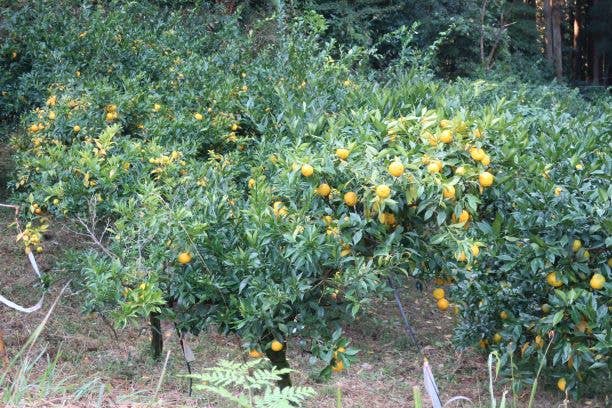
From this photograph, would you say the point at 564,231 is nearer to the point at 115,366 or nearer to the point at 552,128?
the point at 552,128

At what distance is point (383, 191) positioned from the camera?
2691mm

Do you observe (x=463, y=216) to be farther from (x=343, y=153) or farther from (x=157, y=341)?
(x=157, y=341)

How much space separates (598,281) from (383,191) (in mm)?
1372

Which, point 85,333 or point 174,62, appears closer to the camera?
point 85,333

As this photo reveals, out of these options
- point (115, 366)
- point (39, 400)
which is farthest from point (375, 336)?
point (39, 400)

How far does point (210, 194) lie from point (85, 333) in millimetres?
2518

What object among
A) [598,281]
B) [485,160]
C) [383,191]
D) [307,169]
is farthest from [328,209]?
[598,281]

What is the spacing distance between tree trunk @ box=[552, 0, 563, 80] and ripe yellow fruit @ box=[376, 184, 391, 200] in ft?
46.5

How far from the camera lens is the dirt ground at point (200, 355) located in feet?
15.0

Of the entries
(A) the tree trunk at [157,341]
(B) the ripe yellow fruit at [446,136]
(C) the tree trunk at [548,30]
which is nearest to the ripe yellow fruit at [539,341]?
(B) the ripe yellow fruit at [446,136]

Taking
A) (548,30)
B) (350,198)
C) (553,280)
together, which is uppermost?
(350,198)

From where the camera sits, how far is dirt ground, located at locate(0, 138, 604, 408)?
4586 mm

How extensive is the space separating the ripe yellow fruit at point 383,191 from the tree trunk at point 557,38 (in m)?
14.2

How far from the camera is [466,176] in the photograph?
2869mm
